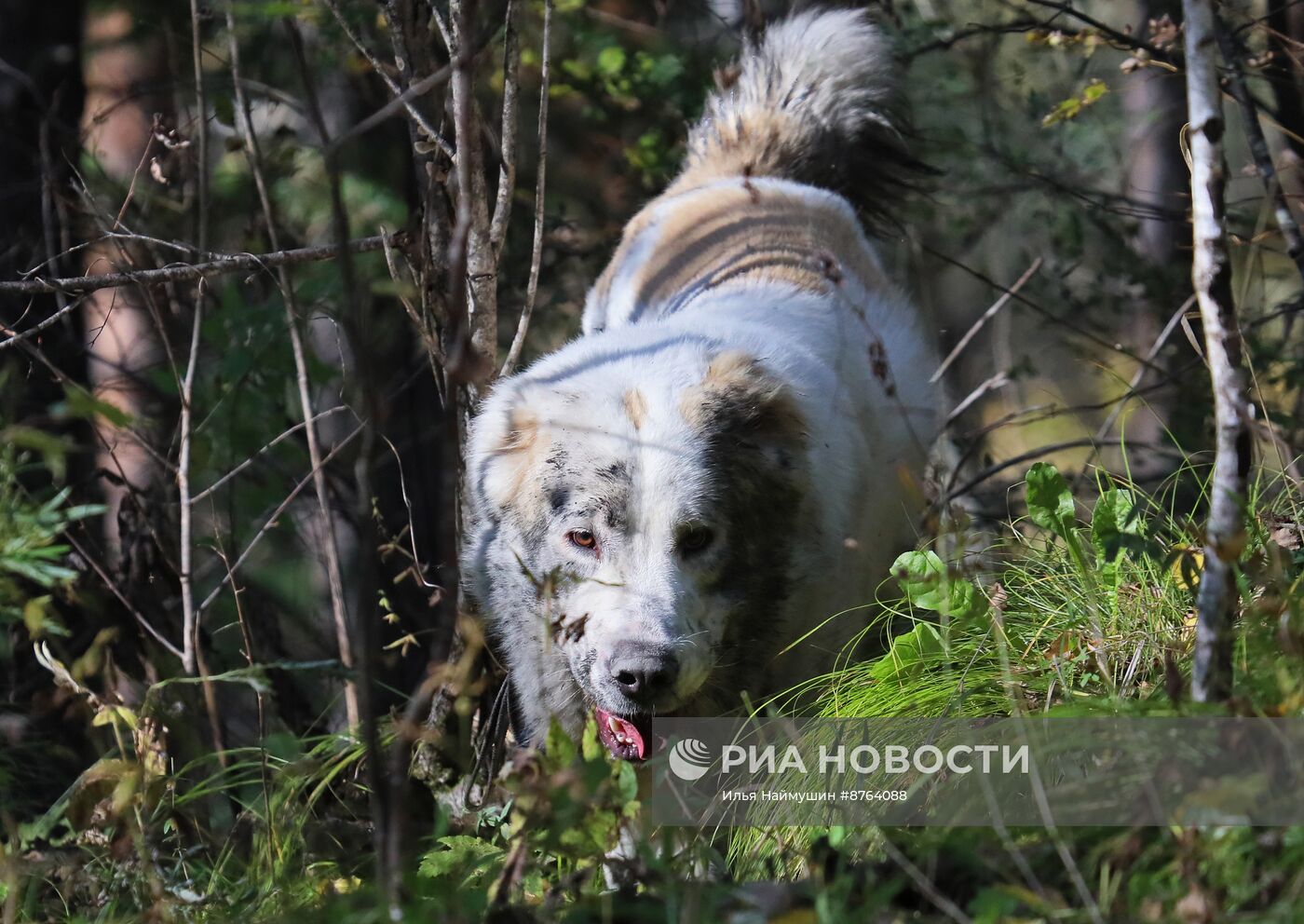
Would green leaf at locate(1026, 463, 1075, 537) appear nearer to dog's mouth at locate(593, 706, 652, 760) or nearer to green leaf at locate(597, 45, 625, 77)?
Answer: dog's mouth at locate(593, 706, 652, 760)

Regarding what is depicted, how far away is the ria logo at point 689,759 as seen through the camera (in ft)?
10.0

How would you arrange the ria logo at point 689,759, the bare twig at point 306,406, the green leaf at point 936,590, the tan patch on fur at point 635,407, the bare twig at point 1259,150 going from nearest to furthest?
the green leaf at point 936,590
the ria logo at point 689,759
the bare twig at point 1259,150
the bare twig at point 306,406
the tan patch on fur at point 635,407

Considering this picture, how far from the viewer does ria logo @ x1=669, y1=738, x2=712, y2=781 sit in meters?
3.06

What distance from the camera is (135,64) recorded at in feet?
19.6

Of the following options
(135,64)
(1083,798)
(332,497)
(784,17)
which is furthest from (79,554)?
(784,17)

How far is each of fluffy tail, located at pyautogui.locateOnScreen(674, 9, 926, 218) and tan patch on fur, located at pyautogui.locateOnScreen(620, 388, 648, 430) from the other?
2.25m

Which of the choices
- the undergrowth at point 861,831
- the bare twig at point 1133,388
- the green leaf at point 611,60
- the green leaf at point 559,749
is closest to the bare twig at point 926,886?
the undergrowth at point 861,831

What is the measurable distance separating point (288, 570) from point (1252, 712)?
4.81m

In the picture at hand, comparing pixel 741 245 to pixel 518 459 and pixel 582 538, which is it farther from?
pixel 582 538

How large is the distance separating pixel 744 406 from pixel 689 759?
107 cm

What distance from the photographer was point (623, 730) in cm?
347

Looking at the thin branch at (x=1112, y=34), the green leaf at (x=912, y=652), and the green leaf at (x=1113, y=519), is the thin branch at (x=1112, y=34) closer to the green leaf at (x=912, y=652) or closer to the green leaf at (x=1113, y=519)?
the green leaf at (x=1113, y=519)

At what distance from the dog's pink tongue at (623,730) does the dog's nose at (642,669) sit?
0.19m

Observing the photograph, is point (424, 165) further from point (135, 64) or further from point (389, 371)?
point (135, 64)
